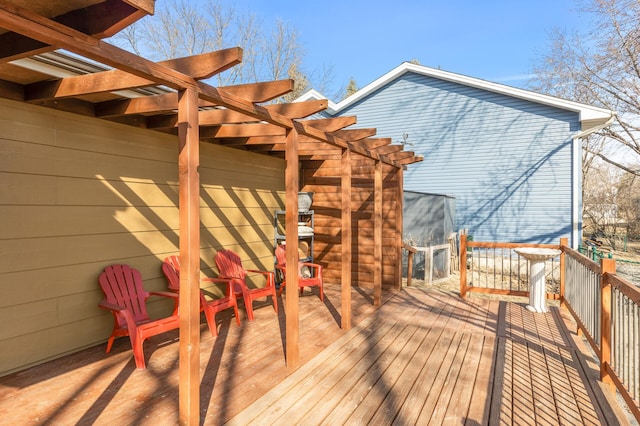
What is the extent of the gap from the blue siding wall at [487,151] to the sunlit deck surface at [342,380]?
18.3ft

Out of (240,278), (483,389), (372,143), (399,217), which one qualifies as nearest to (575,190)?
(399,217)

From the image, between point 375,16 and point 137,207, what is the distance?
12.8 m

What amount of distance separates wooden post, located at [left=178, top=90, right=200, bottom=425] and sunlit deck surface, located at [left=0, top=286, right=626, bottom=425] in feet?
0.98

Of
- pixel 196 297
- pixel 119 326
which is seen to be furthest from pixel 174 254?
pixel 196 297

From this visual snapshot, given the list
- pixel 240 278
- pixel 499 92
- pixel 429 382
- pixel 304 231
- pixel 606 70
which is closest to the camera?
pixel 429 382

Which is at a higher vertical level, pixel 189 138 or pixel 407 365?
pixel 189 138

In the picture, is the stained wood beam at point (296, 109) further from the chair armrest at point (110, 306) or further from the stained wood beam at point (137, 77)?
the chair armrest at point (110, 306)

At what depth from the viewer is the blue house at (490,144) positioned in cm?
859

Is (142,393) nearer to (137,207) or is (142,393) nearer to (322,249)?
(137,207)

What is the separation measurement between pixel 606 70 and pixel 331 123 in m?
13.7

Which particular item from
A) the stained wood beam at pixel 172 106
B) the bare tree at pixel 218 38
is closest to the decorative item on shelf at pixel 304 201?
the stained wood beam at pixel 172 106

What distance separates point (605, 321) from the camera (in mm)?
2861

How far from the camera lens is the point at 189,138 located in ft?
6.66

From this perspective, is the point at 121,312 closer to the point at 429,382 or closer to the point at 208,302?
the point at 208,302
